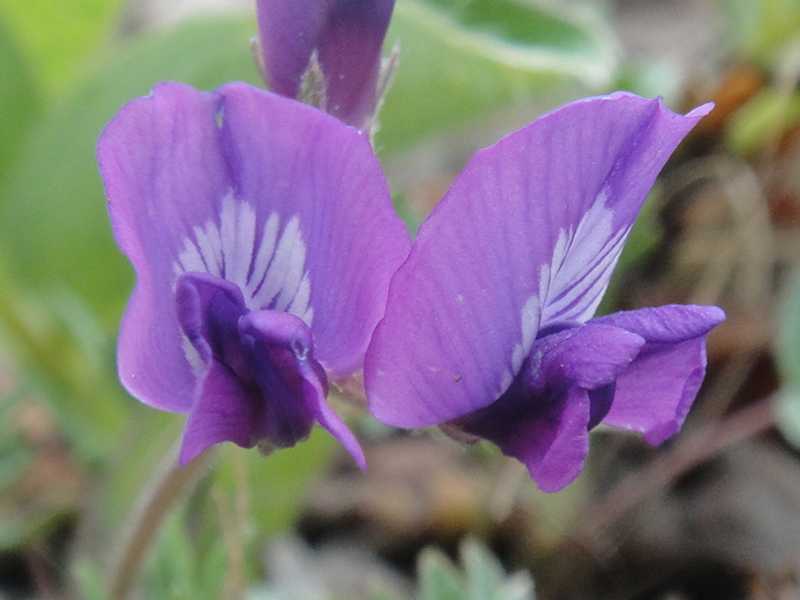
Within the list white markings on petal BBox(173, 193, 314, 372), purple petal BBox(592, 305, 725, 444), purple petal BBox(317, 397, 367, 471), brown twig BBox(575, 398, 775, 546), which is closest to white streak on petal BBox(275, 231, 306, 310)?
white markings on petal BBox(173, 193, 314, 372)

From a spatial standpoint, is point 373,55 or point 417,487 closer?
point 373,55

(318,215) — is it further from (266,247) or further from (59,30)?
(59,30)

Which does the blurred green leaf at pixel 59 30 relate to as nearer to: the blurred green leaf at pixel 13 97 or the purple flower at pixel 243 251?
the blurred green leaf at pixel 13 97

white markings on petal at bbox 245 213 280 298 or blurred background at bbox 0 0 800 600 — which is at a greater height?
white markings on petal at bbox 245 213 280 298

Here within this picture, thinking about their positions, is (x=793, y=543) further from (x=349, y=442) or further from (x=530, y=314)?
(x=349, y=442)

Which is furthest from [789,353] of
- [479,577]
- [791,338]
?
[479,577]

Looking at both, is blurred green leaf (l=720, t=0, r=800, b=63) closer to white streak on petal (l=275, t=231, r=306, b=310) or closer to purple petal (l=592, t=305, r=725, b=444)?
purple petal (l=592, t=305, r=725, b=444)

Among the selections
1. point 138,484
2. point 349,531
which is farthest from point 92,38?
point 349,531
